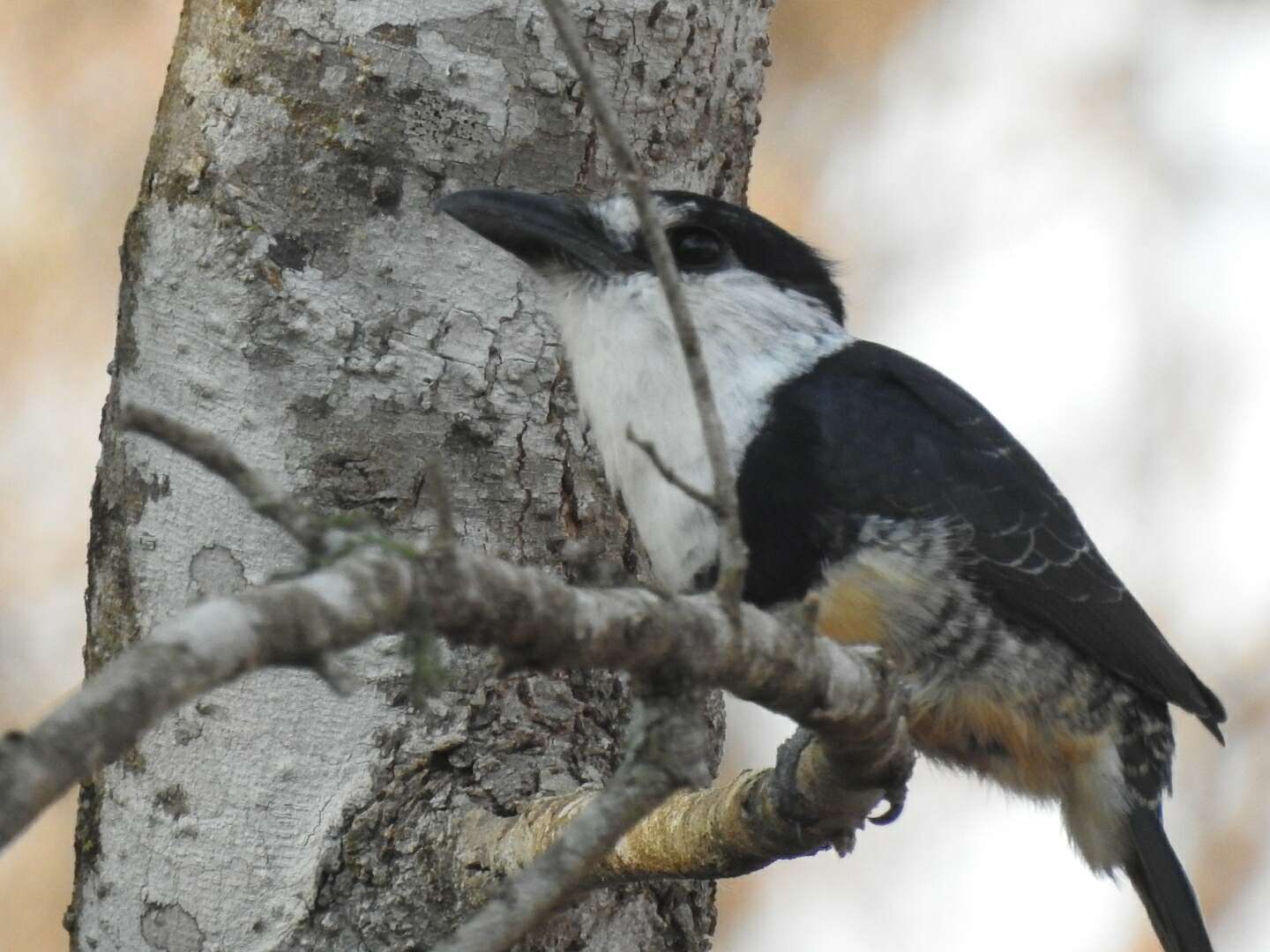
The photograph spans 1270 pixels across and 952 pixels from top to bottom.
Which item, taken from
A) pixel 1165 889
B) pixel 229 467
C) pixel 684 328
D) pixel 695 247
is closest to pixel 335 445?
pixel 695 247

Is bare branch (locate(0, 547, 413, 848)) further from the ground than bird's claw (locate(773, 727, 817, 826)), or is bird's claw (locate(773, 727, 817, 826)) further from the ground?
bird's claw (locate(773, 727, 817, 826))

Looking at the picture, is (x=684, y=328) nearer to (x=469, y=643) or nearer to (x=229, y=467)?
(x=469, y=643)

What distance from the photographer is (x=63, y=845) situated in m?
5.21

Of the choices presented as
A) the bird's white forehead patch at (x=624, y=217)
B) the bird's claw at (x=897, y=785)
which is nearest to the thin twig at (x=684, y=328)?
the bird's claw at (x=897, y=785)

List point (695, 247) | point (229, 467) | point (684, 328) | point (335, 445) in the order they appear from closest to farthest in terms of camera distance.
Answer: point (229, 467), point (684, 328), point (335, 445), point (695, 247)

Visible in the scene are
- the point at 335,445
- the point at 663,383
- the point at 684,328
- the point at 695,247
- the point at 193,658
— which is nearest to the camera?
the point at 193,658

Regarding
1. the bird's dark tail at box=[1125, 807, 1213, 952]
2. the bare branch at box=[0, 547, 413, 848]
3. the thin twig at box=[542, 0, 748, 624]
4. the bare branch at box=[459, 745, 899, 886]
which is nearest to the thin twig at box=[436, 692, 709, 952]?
the thin twig at box=[542, 0, 748, 624]

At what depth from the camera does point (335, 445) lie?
275 cm

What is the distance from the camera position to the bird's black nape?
296 centimetres

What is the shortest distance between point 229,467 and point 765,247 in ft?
6.37

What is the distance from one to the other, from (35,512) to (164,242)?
265 centimetres

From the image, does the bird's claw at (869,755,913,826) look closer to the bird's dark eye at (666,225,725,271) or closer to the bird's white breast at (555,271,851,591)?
the bird's white breast at (555,271,851,591)

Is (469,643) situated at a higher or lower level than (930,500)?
lower

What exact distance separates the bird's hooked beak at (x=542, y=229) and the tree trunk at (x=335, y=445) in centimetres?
10
